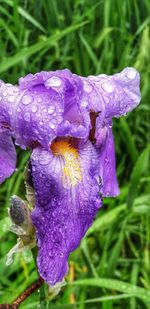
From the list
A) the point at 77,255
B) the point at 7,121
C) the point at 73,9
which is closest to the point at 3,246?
the point at 77,255

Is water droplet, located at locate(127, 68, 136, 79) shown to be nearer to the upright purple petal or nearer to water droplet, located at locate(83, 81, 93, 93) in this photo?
water droplet, located at locate(83, 81, 93, 93)

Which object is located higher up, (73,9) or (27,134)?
(73,9)

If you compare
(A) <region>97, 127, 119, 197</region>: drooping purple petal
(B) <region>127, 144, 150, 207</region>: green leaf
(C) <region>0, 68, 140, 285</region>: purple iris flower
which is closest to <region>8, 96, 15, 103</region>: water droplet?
(C) <region>0, 68, 140, 285</region>: purple iris flower

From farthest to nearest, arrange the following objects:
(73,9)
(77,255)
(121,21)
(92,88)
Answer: (73,9) → (121,21) → (77,255) → (92,88)

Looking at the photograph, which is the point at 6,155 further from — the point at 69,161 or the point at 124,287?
the point at 124,287

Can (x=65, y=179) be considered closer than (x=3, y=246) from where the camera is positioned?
Yes

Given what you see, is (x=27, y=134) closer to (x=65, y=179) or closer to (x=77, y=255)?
(x=65, y=179)

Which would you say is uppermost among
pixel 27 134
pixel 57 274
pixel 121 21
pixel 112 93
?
pixel 121 21
